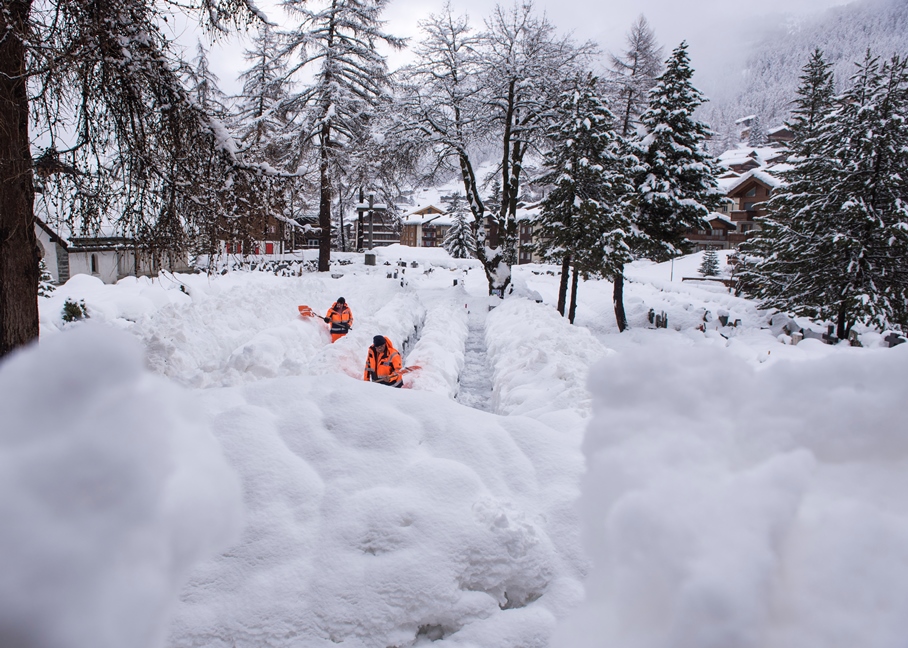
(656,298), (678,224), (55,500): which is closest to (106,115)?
(55,500)

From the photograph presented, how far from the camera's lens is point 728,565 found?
1061 mm

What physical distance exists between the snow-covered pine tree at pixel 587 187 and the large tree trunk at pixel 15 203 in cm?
1747

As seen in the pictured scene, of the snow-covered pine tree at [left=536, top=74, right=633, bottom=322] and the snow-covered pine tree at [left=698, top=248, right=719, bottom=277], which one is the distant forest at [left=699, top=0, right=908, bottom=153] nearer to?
the snow-covered pine tree at [left=698, top=248, right=719, bottom=277]

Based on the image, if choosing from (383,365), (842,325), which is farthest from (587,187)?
(383,365)

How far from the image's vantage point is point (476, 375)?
1134 centimetres

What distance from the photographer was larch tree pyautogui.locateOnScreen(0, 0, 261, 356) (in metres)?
4.66

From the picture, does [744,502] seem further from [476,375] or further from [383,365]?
[476,375]

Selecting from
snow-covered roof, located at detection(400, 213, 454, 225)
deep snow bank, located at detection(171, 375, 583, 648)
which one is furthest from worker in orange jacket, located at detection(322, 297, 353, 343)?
snow-covered roof, located at detection(400, 213, 454, 225)

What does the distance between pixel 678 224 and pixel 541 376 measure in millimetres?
15660

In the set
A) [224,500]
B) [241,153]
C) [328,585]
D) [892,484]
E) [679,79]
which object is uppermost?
[679,79]

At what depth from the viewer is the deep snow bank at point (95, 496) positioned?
97 centimetres

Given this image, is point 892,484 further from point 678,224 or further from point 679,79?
point 679,79

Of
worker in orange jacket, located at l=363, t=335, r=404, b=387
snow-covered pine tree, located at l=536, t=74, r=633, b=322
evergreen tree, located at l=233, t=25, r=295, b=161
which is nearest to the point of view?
worker in orange jacket, located at l=363, t=335, r=404, b=387

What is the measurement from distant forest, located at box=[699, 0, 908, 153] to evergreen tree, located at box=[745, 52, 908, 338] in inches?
3924
